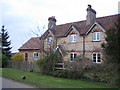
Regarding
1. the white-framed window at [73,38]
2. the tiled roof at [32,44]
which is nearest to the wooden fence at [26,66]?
the tiled roof at [32,44]

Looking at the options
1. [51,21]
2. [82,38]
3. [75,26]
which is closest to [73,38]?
[82,38]

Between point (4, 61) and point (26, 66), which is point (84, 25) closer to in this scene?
point (26, 66)

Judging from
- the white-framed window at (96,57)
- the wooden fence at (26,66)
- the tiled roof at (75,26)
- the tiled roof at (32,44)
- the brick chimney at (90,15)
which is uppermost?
the brick chimney at (90,15)

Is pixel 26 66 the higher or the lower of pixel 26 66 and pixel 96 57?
the lower

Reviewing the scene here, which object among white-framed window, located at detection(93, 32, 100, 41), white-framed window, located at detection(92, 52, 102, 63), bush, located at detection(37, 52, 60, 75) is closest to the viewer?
bush, located at detection(37, 52, 60, 75)

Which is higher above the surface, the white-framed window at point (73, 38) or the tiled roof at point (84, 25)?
the tiled roof at point (84, 25)

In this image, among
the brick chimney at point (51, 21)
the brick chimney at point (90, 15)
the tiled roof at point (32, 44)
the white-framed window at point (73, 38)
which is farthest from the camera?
the tiled roof at point (32, 44)

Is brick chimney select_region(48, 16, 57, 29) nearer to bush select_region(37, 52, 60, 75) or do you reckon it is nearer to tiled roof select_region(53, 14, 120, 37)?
tiled roof select_region(53, 14, 120, 37)

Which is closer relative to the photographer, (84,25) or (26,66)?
(26,66)

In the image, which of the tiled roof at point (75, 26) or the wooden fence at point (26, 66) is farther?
the tiled roof at point (75, 26)

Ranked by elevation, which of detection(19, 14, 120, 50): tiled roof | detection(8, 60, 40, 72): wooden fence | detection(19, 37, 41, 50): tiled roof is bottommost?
detection(8, 60, 40, 72): wooden fence

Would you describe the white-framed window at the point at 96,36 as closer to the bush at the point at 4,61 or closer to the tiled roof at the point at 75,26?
the tiled roof at the point at 75,26

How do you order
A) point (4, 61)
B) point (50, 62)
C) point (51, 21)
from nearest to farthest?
1. point (50, 62)
2. point (4, 61)
3. point (51, 21)

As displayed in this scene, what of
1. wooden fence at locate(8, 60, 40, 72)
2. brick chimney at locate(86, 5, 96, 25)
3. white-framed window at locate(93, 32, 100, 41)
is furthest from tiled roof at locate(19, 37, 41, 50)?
white-framed window at locate(93, 32, 100, 41)
